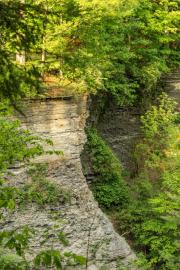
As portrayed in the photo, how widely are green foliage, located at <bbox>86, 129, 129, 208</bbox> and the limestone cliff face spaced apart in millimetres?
1547

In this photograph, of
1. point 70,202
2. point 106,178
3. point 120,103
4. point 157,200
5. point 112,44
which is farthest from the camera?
point 120,103

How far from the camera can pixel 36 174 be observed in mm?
14078

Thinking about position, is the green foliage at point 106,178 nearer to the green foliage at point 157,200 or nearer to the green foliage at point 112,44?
the green foliage at point 157,200

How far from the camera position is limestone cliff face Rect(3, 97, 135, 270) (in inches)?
521


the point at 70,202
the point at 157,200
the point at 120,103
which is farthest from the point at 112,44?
the point at 70,202

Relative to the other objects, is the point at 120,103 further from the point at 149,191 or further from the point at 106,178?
the point at 149,191

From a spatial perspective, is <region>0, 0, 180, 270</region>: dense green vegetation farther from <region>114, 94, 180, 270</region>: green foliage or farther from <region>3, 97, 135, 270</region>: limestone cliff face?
<region>3, 97, 135, 270</region>: limestone cliff face

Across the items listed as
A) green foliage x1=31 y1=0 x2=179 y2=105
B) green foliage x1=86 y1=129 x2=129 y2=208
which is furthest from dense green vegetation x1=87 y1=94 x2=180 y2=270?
green foliage x1=31 y1=0 x2=179 y2=105

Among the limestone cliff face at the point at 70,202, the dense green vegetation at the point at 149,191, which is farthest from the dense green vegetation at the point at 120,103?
the limestone cliff face at the point at 70,202

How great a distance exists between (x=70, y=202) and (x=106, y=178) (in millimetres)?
3560

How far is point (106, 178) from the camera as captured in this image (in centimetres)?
1750

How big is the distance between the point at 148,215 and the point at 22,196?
18.0ft

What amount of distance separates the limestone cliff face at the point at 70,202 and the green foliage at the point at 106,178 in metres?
1.55

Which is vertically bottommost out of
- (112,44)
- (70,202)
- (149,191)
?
(149,191)
